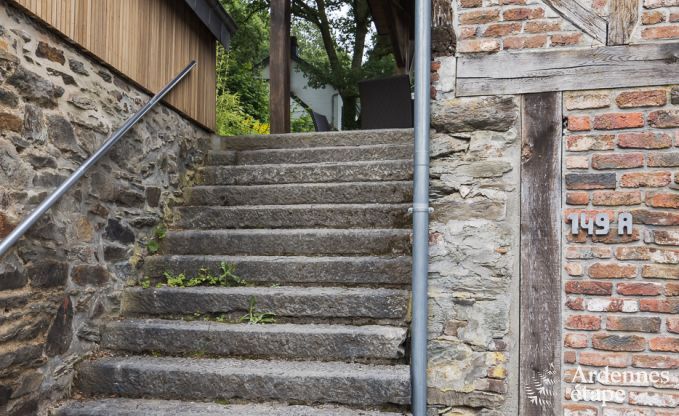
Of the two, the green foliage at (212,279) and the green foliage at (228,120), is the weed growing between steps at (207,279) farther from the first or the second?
the green foliage at (228,120)

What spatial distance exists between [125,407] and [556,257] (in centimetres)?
211

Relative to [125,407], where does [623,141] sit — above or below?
above

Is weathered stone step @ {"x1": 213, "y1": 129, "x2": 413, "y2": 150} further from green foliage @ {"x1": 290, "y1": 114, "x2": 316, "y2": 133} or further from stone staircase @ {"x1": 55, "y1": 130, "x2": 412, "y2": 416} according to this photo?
green foliage @ {"x1": 290, "y1": 114, "x2": 316, "y2": 133}

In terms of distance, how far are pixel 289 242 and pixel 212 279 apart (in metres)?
0.53

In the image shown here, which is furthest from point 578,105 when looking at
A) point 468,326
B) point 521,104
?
point 468,326

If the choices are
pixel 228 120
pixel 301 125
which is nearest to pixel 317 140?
pixel 228 120

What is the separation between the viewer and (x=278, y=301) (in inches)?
115

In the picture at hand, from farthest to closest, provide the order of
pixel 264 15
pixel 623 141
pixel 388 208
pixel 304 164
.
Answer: pixel 264 15
pixel 304 164
pixel 388 208
pixel 623 141

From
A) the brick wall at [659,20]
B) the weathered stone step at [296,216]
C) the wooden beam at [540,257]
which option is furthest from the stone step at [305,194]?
the brick wall at [659,20]

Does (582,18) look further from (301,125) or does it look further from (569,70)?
(301,125)

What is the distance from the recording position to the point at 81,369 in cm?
258

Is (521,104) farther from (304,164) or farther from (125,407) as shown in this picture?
(125,407)

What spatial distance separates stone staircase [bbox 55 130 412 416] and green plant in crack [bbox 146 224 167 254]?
1.9 inches

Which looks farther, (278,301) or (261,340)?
(278,301)
